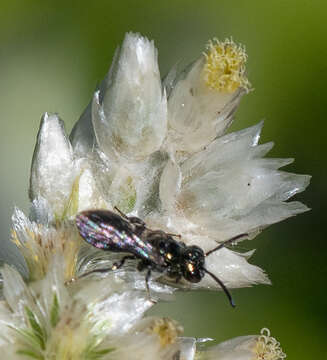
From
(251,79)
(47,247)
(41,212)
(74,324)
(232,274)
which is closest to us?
(74,324)

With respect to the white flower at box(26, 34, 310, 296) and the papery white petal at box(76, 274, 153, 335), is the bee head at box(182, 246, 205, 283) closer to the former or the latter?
the white flower at box(26, 34, 310, 296)

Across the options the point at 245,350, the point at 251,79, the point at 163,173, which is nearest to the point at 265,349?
the point at 245,350

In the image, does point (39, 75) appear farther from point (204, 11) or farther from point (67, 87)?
point (204, 11)

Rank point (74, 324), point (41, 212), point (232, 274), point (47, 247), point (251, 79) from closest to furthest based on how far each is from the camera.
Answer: point (74, 324), point (47, 247), point (41, 212), point (232, 274), point (251, 79)

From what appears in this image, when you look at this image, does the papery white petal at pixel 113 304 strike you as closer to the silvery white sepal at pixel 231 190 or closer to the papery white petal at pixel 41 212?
the papery white petal at pixel 41 212

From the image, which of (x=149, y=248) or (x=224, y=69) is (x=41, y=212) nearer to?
(x=149, y=248)

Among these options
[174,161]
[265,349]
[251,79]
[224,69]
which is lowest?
[265,349]
